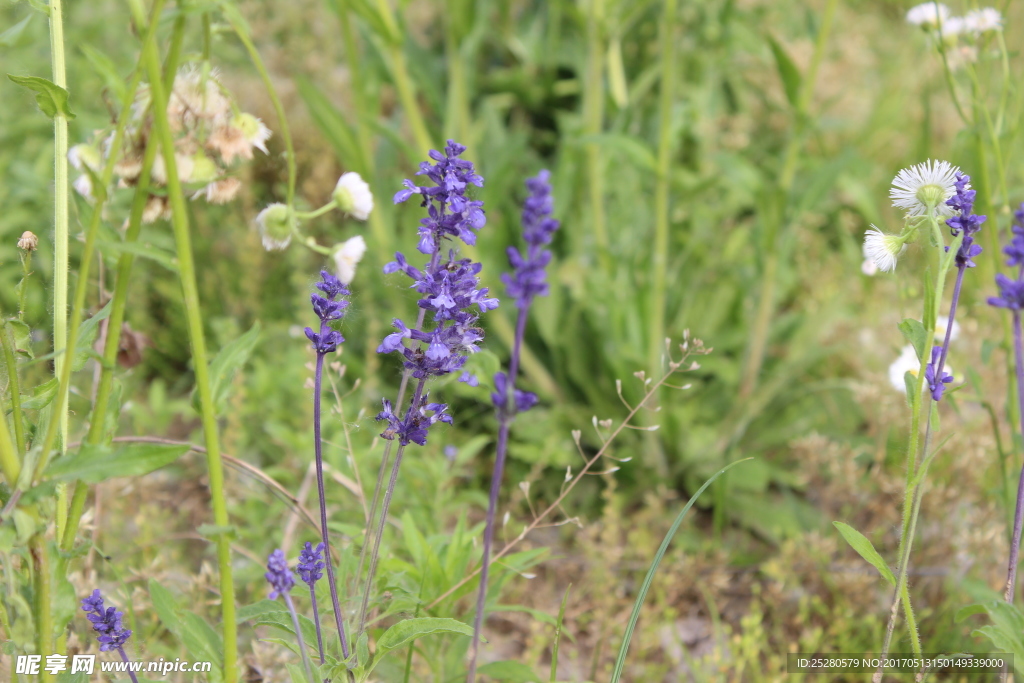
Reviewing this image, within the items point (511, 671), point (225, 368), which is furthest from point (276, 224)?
point (511, 671)

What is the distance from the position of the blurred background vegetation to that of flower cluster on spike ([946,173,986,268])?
0.48 metres

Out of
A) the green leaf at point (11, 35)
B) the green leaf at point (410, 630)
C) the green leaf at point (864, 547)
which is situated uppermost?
the green leaf at point (11, 35)

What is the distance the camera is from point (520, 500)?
7.24 ft

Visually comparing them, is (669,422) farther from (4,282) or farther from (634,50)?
(4,282)

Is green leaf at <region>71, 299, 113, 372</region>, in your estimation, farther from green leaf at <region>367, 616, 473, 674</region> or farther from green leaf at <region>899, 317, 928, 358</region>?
Answer: green leaf at <region>899, 317, 928, 358</region>

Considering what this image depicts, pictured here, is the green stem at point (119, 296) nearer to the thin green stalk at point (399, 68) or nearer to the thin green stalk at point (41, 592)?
the thin green stalk at point (41, 592)

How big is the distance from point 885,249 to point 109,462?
3.51 ft

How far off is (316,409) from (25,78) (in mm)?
573

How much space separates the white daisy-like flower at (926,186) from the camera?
1.07 m

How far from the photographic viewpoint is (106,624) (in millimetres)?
1064

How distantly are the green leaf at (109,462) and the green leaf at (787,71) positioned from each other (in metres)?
1.83

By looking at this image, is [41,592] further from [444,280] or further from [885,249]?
[885,249]

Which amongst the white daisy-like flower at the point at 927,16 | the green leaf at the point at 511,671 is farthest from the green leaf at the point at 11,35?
the white daisy-like flower at the point at 927,16

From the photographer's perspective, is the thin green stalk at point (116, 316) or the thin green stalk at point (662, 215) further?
the thin green stalk at point (662, 215)
